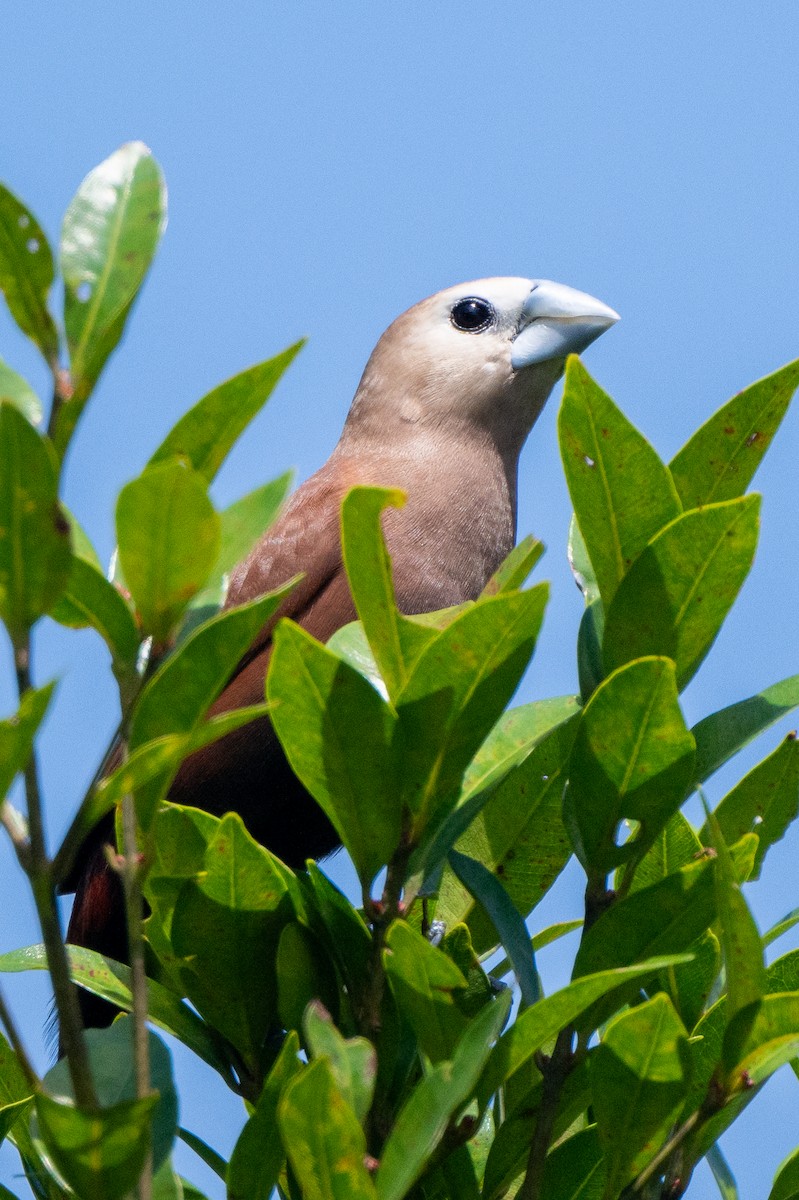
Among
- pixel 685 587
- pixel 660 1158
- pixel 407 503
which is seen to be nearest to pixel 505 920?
pixel 660 1158

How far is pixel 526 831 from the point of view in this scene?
5.71 feet

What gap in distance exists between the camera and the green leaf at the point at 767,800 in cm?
164

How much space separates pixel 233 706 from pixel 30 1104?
133cm

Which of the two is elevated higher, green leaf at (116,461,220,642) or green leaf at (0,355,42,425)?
green leaf at (0,355,42,425)

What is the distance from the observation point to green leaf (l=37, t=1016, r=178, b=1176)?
1163 mm

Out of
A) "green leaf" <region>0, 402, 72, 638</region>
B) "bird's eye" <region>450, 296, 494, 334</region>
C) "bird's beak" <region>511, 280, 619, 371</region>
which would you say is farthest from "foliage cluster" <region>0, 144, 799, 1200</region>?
"bird's eye" <region>450, 296, 494, 334</region>

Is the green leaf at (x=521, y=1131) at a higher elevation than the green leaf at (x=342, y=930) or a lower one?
lower

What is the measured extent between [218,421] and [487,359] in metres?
2.42

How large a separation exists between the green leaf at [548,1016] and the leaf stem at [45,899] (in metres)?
0.42

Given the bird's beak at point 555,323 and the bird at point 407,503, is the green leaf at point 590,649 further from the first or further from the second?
the bird's beak at point 555,323

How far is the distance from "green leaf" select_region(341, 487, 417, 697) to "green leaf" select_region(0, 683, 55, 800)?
0.31m

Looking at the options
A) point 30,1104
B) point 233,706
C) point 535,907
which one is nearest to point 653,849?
point 535,907

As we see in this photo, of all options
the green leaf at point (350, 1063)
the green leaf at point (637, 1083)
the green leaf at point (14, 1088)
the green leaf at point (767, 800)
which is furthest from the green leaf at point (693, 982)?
the green leaf at point (14, 1088)

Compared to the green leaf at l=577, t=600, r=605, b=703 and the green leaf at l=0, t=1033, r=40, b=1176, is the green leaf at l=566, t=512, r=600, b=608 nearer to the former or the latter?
the green leaf at l=577, t=600, r=605, b=703
